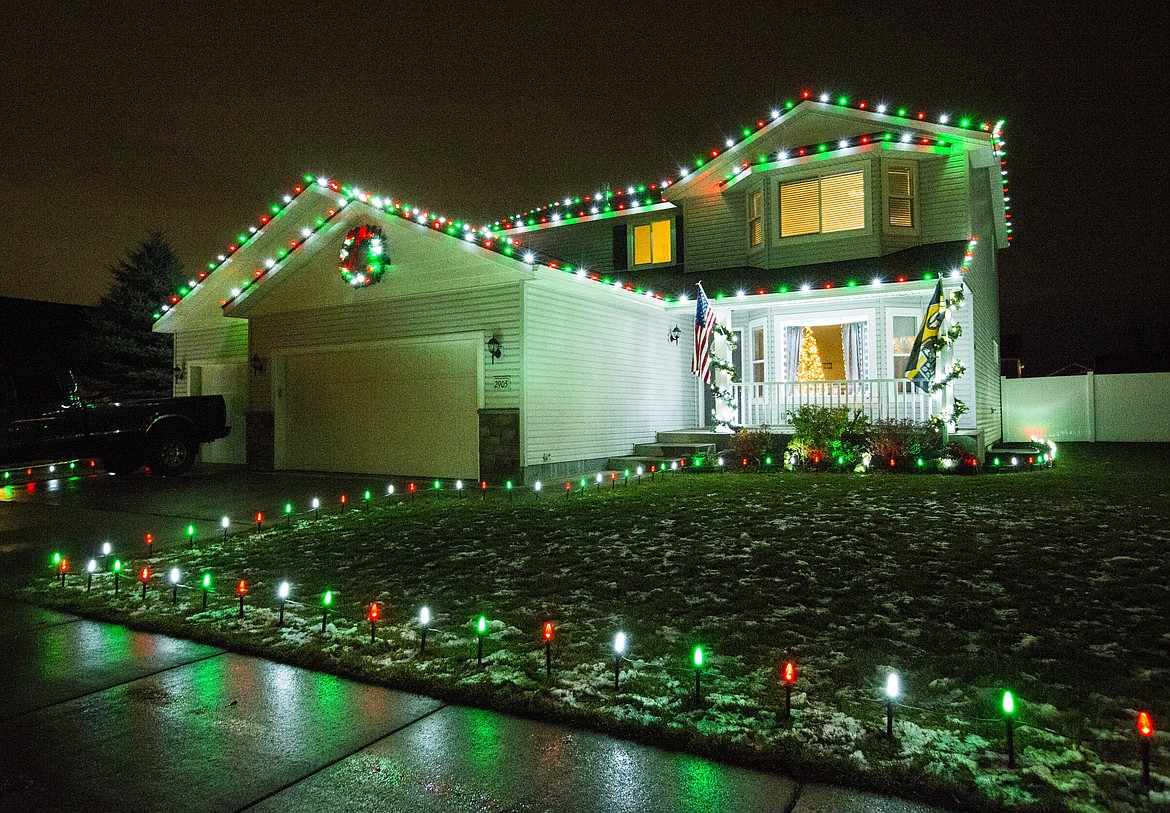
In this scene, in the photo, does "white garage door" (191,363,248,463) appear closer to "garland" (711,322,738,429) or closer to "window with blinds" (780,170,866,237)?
"garland" (711,322,738,429)

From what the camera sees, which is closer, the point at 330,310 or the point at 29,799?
the point at 29,799

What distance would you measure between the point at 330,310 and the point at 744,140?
30.5ft

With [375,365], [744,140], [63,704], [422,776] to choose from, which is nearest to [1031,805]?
[422,776]

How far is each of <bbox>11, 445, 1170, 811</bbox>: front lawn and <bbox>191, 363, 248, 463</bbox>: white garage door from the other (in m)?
9.83

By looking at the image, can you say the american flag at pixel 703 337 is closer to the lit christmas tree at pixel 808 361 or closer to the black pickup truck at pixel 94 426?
the lit christmas tree at pixel 808 361

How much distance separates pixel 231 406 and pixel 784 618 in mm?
16190

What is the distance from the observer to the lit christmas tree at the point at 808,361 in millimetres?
16000

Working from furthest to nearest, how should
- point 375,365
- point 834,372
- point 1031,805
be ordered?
point 834,372 → point 375,365 → point 1031,805

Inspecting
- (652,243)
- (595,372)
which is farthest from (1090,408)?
(595,372)

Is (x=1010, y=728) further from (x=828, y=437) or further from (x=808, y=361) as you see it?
(x=808, y=361)

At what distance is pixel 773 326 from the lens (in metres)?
15.7

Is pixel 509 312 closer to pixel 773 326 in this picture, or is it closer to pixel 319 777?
pixel 773 326

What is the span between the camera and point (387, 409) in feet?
47.2

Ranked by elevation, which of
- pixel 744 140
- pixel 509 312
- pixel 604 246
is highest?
pixel 744 140
